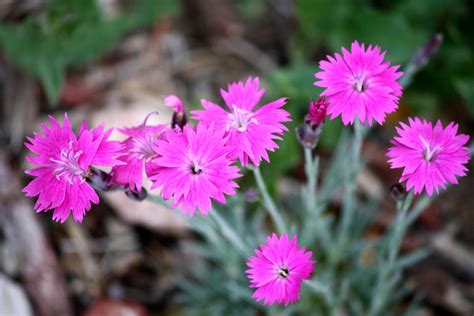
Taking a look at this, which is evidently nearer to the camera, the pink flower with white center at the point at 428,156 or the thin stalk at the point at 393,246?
the pink flower with white center at the point at 428,156

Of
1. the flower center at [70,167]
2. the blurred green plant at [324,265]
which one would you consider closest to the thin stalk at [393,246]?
the blurred green plant at [324,265]

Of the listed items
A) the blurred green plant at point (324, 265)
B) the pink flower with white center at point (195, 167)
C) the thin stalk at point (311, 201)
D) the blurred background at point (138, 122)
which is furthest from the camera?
the blurred background at point (138, 122)

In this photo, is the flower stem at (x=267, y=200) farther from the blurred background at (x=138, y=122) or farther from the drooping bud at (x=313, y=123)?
the blurred background at (x=138, y=122)

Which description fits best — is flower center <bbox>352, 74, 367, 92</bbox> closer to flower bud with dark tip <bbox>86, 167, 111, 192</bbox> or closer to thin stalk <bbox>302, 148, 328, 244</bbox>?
thin stalk <bbox>302, 148, 328, 244</bbox>

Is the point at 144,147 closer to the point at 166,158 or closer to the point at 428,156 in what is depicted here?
the point at 166,158

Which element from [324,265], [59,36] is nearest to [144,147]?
[324,265]
